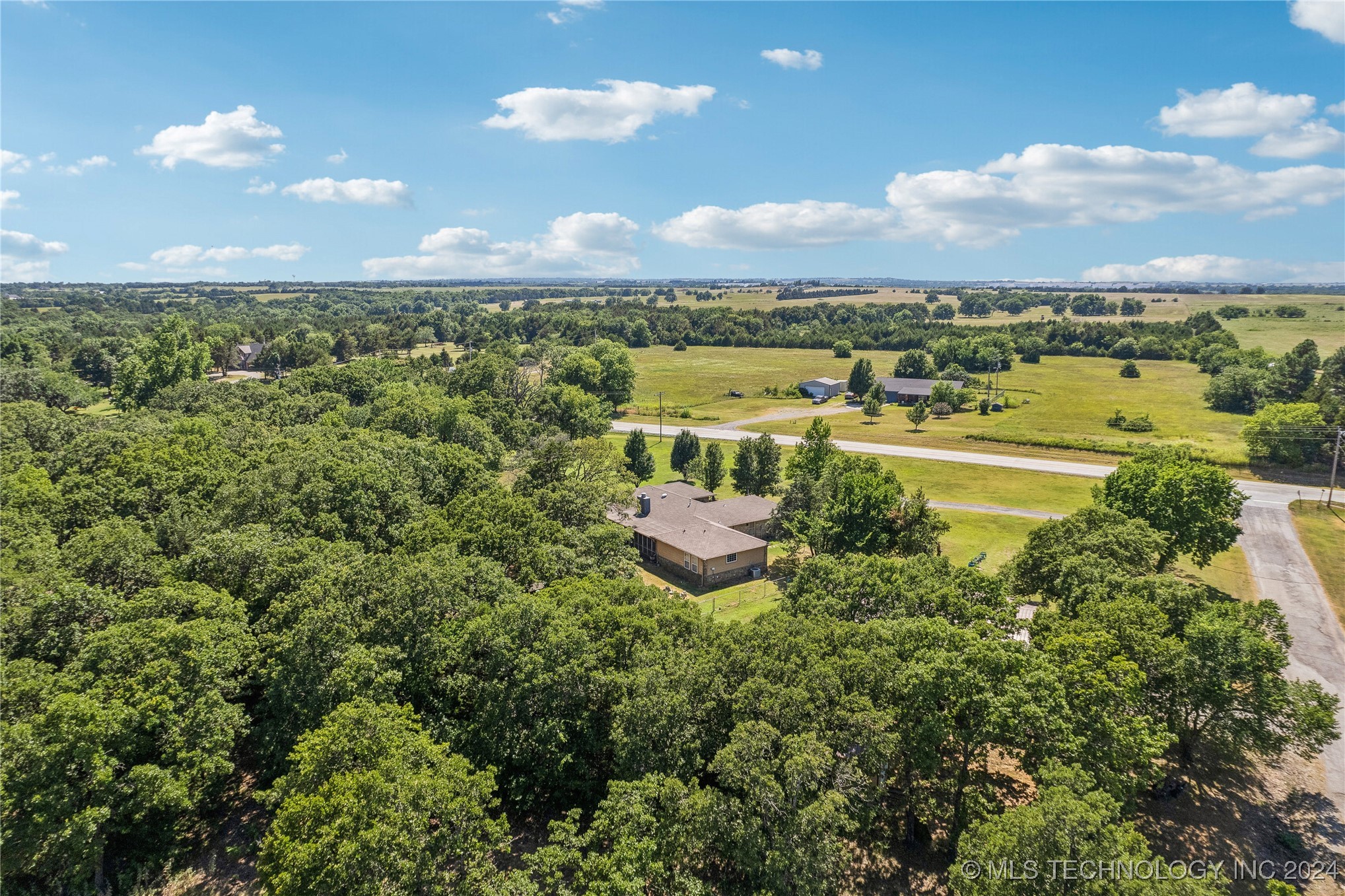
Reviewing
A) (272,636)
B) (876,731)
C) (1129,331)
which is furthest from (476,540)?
(1129,331)

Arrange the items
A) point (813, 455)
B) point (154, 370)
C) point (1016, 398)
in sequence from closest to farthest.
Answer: point (813, 455) < point (154, 370) < point (1016, 398)

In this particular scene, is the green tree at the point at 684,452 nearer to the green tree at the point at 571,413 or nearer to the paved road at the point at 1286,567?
the green tree at the point at 571,413

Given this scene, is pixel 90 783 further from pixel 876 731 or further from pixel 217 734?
pixel 876 731

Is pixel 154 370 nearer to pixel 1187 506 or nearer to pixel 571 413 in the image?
pixel 571 413

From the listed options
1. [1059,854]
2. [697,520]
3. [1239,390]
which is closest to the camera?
[1059,854]

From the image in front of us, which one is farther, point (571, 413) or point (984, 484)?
point (571, 413)

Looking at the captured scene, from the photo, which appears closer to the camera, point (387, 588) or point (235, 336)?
point (387, 588)

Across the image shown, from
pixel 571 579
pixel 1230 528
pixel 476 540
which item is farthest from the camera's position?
pixel 1230 528

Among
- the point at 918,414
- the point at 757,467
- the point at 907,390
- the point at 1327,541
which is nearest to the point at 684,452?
A: the point at 757,467
